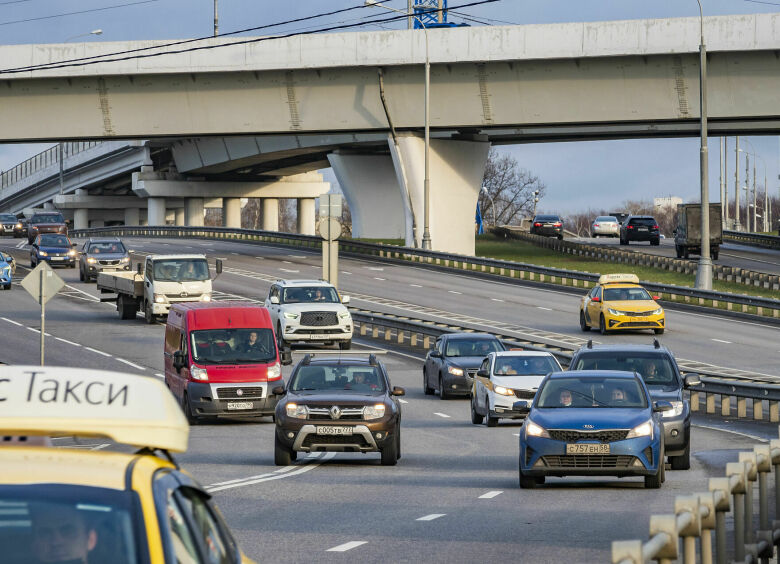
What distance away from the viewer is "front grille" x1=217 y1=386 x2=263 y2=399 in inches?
1050

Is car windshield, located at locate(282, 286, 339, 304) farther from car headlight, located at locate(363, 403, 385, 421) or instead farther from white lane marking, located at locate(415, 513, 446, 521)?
white lane marking, located at locate(415, 513, 446, 521)

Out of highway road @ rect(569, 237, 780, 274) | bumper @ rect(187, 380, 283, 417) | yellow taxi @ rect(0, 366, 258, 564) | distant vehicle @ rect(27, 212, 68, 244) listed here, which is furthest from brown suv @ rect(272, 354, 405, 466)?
distant vehicle @ rect(27, 212, 68, 244)

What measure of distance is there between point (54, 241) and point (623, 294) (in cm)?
3028

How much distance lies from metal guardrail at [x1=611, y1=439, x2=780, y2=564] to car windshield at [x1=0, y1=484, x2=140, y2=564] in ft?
8.95

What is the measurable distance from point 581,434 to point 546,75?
139 ft

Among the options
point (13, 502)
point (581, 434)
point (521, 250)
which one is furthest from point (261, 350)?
point (521, 250)

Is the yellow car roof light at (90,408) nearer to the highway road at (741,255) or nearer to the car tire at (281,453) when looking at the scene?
the car tire at (281,453)

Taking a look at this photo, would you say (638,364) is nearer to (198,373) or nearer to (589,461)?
(589,461)

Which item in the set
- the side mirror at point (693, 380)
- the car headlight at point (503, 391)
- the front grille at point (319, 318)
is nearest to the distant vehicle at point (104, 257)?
the front grille at point (319, 318)

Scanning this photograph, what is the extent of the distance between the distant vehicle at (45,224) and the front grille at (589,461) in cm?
6141

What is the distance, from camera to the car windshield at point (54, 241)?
6362 cm

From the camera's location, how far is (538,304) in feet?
168

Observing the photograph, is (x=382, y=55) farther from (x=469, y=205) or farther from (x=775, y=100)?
(x=775, y=100)

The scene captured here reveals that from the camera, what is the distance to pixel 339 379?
2131 cm
